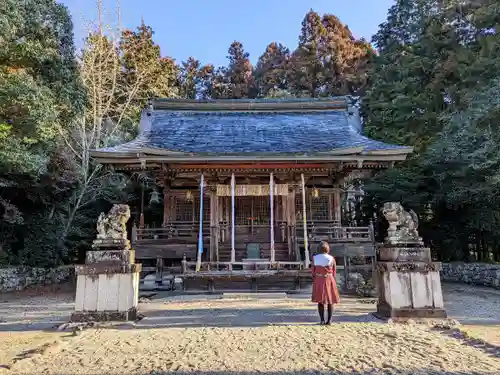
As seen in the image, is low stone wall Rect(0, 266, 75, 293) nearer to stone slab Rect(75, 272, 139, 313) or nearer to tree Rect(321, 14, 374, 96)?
stone slab Rect(75, 272, 139, 313)

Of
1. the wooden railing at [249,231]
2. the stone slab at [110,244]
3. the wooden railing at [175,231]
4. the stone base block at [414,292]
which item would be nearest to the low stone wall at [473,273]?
the wooden railing at [249,231]

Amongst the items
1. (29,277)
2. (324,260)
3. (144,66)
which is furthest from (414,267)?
(144,66)

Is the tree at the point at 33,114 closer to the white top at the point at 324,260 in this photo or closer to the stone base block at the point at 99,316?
the stone base block at the point at 99,316

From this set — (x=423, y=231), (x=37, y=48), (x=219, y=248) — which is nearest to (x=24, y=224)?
(x=37, y=48)

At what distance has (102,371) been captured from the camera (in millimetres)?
3979

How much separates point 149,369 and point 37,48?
11.9 meters

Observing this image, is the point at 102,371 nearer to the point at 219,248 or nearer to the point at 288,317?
the point at 288,317

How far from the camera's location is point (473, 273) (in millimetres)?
14742

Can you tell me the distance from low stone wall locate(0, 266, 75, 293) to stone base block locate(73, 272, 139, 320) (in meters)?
9.66

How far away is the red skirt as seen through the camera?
6.06 meters

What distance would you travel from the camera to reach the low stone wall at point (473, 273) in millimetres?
13461

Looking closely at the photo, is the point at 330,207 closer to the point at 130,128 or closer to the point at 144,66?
the point at 130,128

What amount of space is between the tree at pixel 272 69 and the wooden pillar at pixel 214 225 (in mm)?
23925

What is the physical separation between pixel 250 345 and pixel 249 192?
8.38 metres
